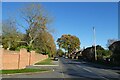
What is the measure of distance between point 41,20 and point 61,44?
9296 cm

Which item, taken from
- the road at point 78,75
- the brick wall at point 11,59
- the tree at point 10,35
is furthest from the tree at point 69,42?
the road at point 78,75

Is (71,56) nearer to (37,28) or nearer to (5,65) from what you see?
(37,28)

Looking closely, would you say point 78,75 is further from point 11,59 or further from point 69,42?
point 69,42

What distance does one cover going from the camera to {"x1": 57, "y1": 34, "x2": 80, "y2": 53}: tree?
492 feet

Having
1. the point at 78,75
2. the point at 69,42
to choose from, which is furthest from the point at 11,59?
the point at 69,42

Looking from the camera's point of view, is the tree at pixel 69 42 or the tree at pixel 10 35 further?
the tree at pixel 69 42

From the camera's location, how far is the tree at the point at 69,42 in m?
150

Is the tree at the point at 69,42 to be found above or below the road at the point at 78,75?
above

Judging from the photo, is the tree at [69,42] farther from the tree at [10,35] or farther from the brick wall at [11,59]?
the brick wall at [11,59]

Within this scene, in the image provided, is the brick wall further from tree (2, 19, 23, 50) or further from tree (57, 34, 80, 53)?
tree (57, 34, 80, 53)

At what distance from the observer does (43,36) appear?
62.8m

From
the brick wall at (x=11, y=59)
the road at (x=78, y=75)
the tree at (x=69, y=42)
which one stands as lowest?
the road at (x=78, y=75)

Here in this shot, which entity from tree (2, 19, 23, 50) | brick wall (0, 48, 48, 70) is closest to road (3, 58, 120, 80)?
brick wall (0, 48, 48, 70)

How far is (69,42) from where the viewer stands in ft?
490
